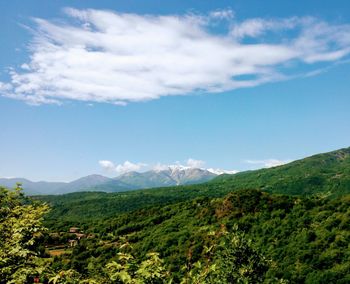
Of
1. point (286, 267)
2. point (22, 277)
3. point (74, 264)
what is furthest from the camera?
point (74, 264)

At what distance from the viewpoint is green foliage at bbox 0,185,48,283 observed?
11.2 metres

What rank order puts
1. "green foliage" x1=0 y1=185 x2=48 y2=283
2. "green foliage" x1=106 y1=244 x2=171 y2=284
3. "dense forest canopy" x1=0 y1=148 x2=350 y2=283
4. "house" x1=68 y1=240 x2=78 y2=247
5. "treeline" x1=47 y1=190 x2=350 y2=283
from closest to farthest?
"green foliage" x1=106 y1=244 x2=171 y2=284, "green foliage" x1=0 y1=185 x2=48 y2=283, "dense forest canopy" x1=0 y1=148 x2=350 y2=283, "treeline" x1=47 y1=190 x2=350 y2=283, "house" x1=68 y1=240 x2=78 y2=247

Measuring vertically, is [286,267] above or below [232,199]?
below

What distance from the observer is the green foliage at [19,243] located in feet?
36.8

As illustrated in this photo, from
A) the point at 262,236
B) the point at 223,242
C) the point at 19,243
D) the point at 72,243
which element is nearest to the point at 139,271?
the point at 19,243

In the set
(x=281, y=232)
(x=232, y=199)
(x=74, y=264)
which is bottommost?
(x=74, y=264)

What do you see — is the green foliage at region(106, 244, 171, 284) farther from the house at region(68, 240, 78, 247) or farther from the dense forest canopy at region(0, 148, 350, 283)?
the house at region(68, 240, 78, 247)

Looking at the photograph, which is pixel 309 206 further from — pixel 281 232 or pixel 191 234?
pixel 191 234

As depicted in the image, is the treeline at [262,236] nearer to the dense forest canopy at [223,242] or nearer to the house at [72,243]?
the dense forest canopy at [223,242]

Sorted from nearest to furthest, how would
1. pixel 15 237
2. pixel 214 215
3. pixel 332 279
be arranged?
pixel 15 237, pixel 332 279, pixel 214 215

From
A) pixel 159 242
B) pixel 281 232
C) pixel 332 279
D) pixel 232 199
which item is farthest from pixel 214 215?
pixel 332 279

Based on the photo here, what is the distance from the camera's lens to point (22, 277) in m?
10.4

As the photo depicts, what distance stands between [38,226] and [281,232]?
54690 millimetres

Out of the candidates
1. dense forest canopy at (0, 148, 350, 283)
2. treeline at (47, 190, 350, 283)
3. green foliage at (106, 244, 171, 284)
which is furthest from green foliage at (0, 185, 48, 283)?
treeline at (47, 190, 350, 283)
